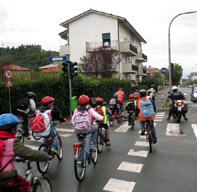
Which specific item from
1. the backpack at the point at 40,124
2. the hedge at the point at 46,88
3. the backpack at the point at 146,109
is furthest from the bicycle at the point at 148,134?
the hedge at the point at 46,88

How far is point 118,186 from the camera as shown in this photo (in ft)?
19.5

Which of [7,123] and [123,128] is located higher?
[7,123]

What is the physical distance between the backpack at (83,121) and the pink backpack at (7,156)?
10.1 feet

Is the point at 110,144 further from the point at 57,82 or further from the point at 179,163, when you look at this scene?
the point at 57,82

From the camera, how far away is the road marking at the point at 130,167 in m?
7.03

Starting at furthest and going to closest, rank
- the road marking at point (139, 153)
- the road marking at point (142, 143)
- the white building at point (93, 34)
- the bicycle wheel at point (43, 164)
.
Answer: the white building at point (93, 34)
the road marking at point (142, 143)
the road marking at point (139, 153)
the bicycle wheel at point (43, 164)

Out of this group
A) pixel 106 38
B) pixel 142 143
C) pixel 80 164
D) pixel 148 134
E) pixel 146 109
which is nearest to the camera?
pixel 80 164

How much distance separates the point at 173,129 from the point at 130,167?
639 centimetres

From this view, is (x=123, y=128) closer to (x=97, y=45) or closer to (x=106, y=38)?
(x=97, y=45)

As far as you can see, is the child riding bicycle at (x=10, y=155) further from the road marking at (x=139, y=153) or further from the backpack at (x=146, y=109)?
the backpack at (x=146, y=109)

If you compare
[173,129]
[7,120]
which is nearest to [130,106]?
[173,129]

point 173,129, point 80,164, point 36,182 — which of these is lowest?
point 173,129

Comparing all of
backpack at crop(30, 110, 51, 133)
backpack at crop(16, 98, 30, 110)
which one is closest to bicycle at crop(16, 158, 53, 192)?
backpack at crop(30, 110, 51, 133)

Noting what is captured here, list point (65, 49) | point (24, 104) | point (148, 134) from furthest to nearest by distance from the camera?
point (65, 49), point (24, 104), point (148, 134)
